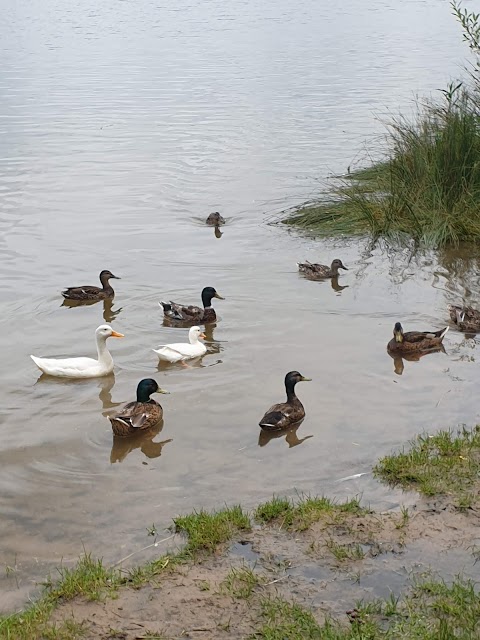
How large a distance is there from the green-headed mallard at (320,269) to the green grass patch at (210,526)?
21.9 ft

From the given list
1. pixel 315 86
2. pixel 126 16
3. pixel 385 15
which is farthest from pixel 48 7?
pixel 315 86

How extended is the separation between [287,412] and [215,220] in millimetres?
8162

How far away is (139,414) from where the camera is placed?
8.61 metres

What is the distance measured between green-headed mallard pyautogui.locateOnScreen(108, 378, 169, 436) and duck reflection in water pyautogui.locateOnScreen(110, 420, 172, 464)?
55 millimetres

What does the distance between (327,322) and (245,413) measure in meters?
2.90

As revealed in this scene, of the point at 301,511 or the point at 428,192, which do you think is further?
the point at 428,192

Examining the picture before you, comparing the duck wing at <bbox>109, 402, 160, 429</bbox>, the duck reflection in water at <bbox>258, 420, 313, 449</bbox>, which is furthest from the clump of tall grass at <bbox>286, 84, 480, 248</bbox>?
the duck wing at <bbox>109, 402, 160, 429</bbox>

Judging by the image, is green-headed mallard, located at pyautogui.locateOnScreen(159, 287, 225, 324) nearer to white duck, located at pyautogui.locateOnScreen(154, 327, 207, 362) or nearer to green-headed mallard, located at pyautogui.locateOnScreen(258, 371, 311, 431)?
white duck, located at pyautogui.locateOnScreen(154, 327, 207, 362)

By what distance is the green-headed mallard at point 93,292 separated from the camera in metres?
12.5

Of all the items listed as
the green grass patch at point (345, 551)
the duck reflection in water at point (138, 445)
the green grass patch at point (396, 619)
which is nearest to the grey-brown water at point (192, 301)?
the duck reflection in water at point (138, 445)

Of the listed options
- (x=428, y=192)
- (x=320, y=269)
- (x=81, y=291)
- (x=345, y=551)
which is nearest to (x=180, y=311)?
(x=81, y=291)

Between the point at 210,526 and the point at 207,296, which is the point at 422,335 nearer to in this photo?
the point at 207,296

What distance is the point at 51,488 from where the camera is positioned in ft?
24.6

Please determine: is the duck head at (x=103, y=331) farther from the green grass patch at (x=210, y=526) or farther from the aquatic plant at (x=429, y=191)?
the aquatic plant at (x=429, y=191)
